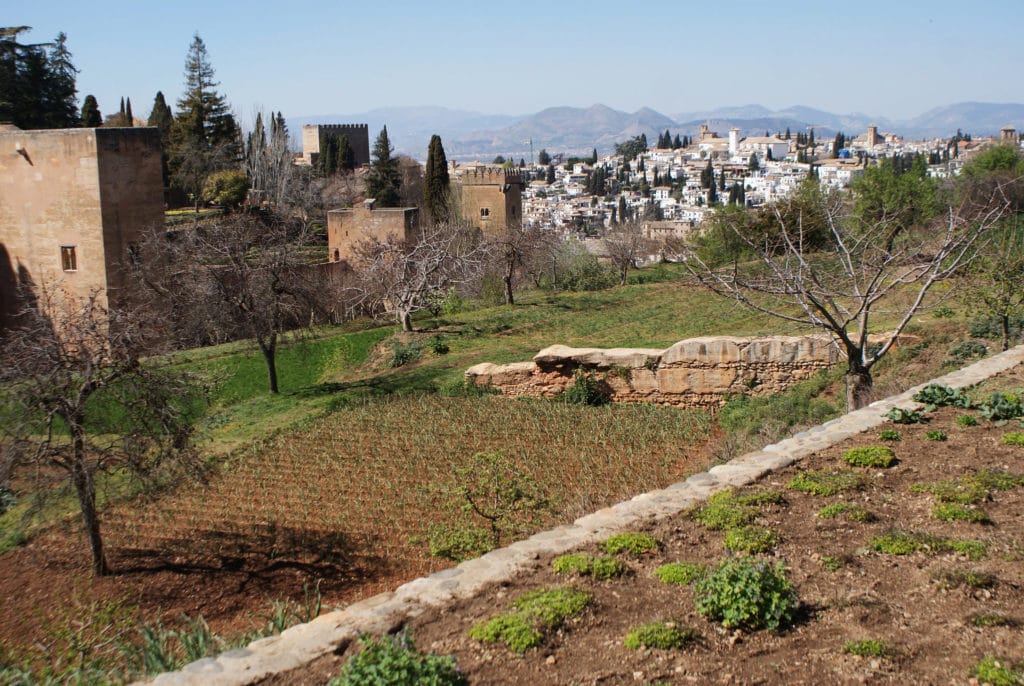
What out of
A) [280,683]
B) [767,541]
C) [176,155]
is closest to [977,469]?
[767,541]

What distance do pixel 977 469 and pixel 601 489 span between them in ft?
15.9

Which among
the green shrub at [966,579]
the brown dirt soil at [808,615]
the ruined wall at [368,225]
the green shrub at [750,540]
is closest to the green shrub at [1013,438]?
the brown dirt soil at [808,615]

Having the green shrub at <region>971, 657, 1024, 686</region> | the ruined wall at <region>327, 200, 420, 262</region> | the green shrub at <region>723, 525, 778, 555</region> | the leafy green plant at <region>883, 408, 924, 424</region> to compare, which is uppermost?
the ruined wall at <region>327, 200, 420, 262</region>

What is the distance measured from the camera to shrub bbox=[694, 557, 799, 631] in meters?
5.11

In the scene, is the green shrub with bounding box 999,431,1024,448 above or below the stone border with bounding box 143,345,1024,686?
above

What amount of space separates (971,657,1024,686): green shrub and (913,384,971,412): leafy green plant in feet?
18.4

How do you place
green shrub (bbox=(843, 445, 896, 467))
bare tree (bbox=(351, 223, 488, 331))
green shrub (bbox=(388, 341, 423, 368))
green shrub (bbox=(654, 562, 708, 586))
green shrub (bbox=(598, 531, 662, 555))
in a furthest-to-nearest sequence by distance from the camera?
1. bare tree (bbox=(351, 223, 488, 331))
2. green shrub (bbox=(388, 341, 423, 368))
3. green shrub (bbox=(843, 445, 896, 467))
4. green shrub (bbox=(598, 531, 662, 555))
5. green shrub (bbox=(654, 562, 708, 586))

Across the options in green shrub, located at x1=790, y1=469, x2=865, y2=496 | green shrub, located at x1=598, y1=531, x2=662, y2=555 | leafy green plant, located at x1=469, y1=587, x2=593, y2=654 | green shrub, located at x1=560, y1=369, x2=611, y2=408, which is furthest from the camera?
green shrub, located at x1=560, y1=369, x2=611, y2=408

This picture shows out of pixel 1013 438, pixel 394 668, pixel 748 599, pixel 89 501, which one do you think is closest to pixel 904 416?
pixel 1013 438

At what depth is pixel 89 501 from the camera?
31.4 feet

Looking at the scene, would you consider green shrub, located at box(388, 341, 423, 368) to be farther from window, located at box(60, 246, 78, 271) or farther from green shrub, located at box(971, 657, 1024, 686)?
green shrub, located at box(971, 657, 1024, 686)

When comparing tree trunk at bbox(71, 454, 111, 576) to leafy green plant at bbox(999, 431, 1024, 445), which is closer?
leafy green plant at bbox(999, 431, 1024, 445)

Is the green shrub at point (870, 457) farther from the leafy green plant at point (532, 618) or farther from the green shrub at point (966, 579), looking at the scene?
the leafy green plant at point (532, 618)

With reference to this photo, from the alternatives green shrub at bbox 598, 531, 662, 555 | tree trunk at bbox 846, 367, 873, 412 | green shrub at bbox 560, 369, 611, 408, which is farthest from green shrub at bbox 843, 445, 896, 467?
green shrub at bbox 560, 369, 611, 408
